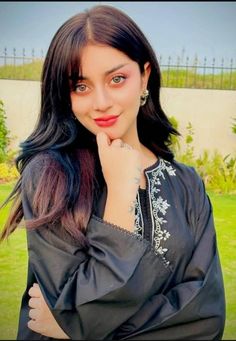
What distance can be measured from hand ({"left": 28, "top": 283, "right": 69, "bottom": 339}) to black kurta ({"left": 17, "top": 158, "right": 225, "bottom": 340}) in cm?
4

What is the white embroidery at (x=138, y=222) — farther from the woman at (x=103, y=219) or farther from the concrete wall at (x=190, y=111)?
the concrete wall at (x=190, y=111)

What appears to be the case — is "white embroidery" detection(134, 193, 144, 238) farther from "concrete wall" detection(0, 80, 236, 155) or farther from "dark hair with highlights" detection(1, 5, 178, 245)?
"concrete wall" detection(0, 80, 236, 155)

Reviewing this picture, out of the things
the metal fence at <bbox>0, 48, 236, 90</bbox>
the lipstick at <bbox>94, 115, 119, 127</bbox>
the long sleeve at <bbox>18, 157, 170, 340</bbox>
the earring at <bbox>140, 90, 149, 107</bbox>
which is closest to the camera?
the long sleeve at <bbox>18, 157, 170, 340</bbox>

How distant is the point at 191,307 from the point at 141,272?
0.52ft

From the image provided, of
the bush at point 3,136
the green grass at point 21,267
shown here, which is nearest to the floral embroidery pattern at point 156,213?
the green grass at point 21,267

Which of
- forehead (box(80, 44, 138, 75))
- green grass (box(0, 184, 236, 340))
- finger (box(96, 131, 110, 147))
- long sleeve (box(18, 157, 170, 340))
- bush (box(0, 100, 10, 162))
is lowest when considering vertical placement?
green grass (box(0, 184, 236, 340))

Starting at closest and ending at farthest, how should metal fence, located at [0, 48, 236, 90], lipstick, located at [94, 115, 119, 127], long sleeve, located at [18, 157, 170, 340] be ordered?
long sleeve, located at [18, 157, 170, 340] → lipstick, located at [94, 115, 119, 127] → metal fence, located at [0, 48, 236, 90]

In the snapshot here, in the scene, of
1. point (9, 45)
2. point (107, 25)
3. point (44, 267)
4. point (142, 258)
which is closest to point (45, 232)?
point (44, 267)

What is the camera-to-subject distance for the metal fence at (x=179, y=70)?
1916 millimetres

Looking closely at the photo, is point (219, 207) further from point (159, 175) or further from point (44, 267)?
point (44, 267)

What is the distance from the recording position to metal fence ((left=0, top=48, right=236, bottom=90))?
192cm

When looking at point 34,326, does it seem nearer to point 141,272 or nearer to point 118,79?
point 141,272

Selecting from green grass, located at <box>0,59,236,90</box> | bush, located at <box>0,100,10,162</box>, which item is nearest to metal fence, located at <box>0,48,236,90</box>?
green grass, located at <box>0,59,236,90</box>

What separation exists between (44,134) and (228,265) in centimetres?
97
